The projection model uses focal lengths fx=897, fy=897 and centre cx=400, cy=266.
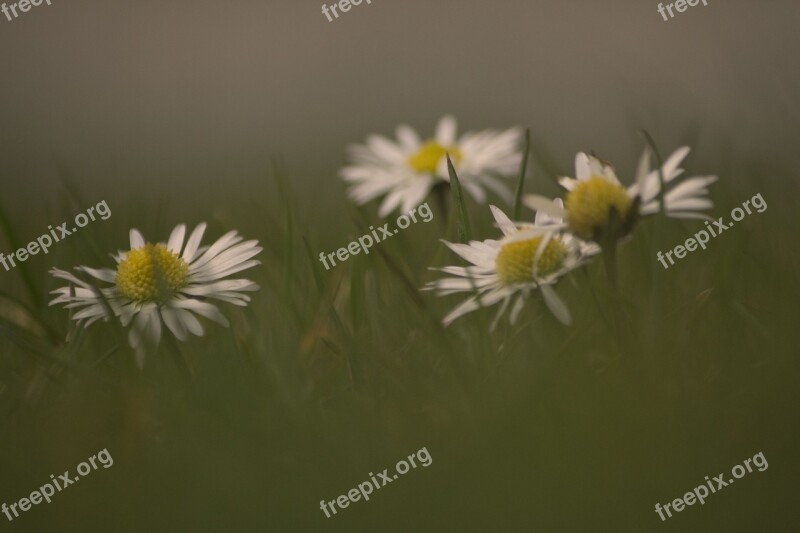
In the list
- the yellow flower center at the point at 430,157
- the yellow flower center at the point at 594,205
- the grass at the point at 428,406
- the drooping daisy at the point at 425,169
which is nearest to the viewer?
Result: the grass at the point at 428,406

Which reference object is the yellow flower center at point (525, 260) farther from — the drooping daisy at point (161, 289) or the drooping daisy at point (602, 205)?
the drooping daisy at point (161, 289)

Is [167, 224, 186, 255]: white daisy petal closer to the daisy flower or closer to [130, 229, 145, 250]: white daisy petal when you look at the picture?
[130, 229, 145, 250]: white daisy petal

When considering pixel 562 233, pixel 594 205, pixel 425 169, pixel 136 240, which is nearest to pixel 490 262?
pixel 562 233

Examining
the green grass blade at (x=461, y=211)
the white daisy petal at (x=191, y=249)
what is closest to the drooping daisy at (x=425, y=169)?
the green grass blade at (x=461, y=211)

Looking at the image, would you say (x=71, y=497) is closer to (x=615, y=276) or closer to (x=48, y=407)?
(x=48, y=407)

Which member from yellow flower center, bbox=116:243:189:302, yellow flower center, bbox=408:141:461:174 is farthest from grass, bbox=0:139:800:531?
yellow flower center, bbox=408:141:461:174

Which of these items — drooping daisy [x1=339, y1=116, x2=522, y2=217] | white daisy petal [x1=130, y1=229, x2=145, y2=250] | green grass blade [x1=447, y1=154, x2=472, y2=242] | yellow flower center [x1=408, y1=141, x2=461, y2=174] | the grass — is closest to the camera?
the grass
